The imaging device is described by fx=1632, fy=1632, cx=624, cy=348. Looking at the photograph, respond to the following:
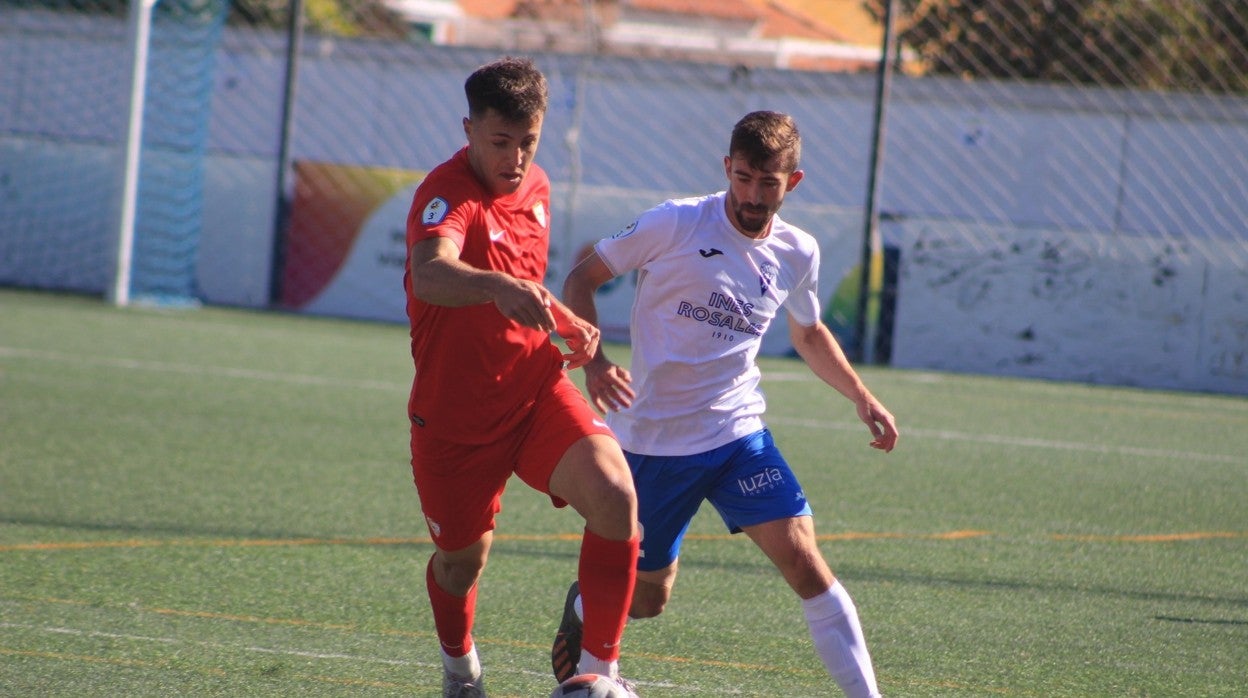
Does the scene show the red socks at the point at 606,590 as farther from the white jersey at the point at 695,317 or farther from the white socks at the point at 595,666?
the white jersey at the point at 695,317

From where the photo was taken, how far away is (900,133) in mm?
16984

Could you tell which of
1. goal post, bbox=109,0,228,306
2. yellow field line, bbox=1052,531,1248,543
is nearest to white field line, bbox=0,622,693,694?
yellow field line, bbox=1052,531,1248,543

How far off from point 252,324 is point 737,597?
430 inches

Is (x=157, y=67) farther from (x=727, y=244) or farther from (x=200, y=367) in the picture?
(x=727, y=244)

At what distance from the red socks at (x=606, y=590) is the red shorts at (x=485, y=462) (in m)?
0.20

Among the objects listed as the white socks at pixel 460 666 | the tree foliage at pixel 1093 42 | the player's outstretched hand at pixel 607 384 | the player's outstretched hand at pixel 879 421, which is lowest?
the white socks at pixel 460 666

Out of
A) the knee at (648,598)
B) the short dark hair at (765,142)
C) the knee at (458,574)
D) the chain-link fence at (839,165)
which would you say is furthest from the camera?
the chain-link fence at (839,165)

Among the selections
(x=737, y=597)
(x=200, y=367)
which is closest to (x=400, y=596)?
(x=737, y=597)

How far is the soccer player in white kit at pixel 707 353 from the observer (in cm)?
442

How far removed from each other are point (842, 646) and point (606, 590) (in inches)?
25.1

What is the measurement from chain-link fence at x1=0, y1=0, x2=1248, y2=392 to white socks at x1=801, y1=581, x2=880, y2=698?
1108cm

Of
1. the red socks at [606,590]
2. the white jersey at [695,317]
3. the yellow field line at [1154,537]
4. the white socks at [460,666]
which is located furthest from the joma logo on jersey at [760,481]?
the yellow field line at [1154,537]

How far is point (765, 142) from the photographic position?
4.31 metres

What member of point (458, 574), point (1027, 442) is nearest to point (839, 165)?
point (1027, 442)
